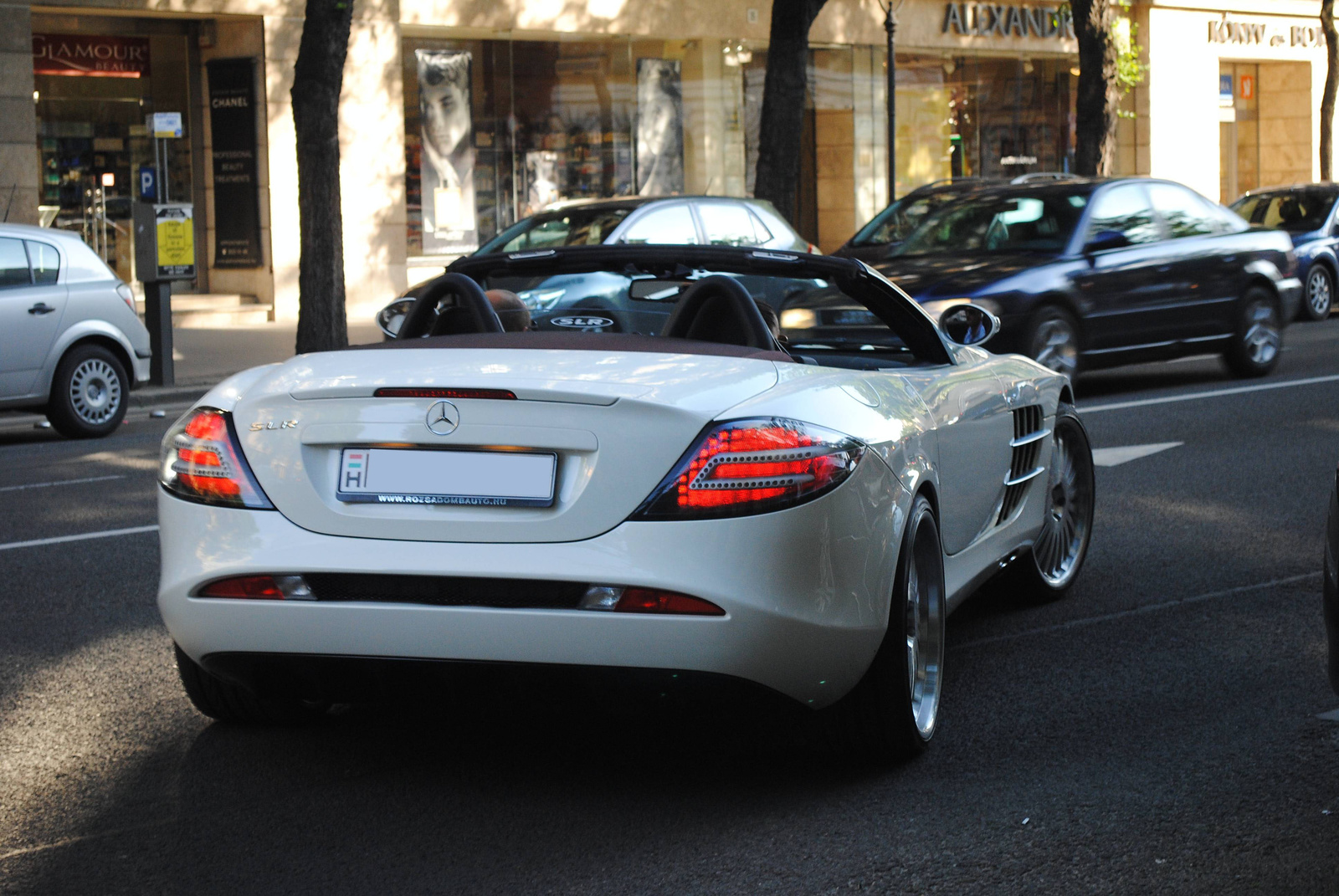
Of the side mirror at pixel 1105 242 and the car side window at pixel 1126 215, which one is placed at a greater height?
the car side window at pixel 1126 215

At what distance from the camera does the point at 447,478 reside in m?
3.84

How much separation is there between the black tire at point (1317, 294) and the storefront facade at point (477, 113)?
34.3ft

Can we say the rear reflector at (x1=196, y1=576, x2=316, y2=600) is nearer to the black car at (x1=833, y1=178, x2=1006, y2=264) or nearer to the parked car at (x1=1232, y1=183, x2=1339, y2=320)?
the black car at (x1=833, y1=178, x2=1006, y2=264)

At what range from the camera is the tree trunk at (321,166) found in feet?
54.2

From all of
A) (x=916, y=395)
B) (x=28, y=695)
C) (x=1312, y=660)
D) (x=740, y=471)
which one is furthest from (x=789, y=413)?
(x=28, y=695)

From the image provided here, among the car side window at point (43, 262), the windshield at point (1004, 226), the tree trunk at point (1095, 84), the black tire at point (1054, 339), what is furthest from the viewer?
the tree trunk at point (1095, 84)

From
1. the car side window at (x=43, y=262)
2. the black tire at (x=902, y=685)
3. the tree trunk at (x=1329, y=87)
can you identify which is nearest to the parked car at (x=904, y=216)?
the car side window at (x=43, y=262)

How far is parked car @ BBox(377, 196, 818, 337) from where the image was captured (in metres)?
14.0

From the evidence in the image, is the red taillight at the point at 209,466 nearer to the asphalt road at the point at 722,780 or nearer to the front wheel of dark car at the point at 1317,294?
the asphalt road at the point at 722,780

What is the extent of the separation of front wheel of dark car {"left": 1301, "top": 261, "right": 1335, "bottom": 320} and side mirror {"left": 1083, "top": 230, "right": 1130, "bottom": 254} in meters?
10.3

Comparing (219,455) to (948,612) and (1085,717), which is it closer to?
(948,612)

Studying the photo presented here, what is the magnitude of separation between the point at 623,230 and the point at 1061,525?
9271 mm

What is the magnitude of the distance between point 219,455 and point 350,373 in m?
0.35

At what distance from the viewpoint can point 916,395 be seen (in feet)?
15.5
